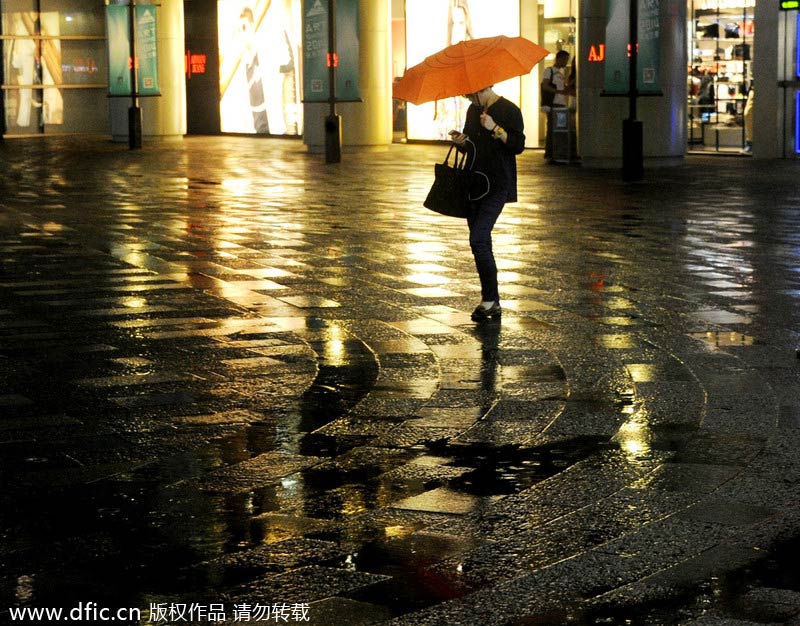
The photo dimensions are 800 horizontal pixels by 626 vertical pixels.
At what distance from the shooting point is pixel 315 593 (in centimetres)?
448

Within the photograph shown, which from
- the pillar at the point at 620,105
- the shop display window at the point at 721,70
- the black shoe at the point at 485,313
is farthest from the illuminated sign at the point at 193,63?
the black shoe at the point at 485,313

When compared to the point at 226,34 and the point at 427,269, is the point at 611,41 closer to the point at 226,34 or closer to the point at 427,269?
the point at 427,269

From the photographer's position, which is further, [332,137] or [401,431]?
[332,137]

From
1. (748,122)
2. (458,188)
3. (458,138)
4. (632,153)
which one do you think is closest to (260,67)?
(748,122)

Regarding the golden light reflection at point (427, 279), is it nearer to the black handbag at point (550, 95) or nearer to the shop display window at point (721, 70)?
the black handbag at point (550, 95)

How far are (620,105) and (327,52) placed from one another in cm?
719

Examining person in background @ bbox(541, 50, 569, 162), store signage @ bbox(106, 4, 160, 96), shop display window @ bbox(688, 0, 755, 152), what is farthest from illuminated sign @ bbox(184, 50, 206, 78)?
person in background @ bbox(541, 50, 569, 162)

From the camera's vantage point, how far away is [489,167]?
32.8 feet

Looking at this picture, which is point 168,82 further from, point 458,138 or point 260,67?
point 458,138

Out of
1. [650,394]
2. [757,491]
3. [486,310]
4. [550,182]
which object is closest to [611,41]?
[550,182]

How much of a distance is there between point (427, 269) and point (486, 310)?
9.08ft

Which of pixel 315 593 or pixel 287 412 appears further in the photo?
pixel 287 412

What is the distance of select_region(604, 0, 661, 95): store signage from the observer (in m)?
24.6

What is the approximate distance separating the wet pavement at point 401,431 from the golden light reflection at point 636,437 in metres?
0.02
